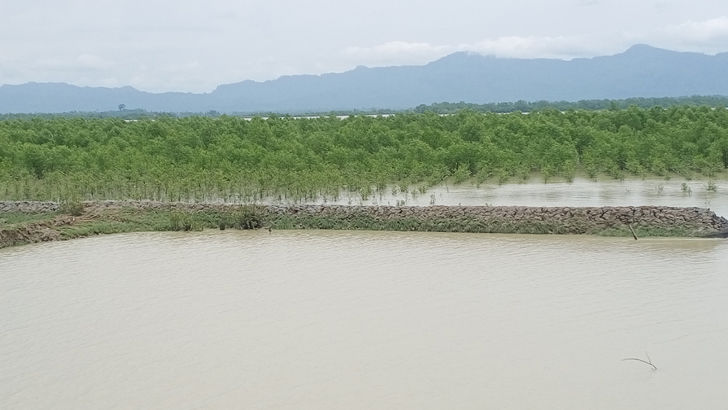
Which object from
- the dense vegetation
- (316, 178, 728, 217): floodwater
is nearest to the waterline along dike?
the dense vegetation

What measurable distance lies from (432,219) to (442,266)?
12.5 ft

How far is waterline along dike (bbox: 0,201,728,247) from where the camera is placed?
1666 cm

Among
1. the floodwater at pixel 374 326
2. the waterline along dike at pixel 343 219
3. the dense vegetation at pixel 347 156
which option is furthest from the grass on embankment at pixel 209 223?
the dense vegetation at pixel 347 156

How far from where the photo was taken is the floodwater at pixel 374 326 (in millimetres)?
8656

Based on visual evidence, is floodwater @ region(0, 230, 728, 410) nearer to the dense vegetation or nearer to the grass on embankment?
the grass on embankment

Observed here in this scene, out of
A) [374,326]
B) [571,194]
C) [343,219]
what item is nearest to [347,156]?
[571,194]

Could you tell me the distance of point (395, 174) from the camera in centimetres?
2592

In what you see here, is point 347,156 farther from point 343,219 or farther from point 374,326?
point 374,326

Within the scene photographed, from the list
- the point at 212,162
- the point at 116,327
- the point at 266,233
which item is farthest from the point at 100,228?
the point at 116,327

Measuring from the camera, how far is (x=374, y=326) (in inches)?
433

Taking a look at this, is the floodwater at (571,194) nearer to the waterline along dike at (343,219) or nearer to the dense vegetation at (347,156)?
the dense vegetation at (347,156)

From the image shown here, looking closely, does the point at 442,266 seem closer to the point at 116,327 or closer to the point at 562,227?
the point at 562,227

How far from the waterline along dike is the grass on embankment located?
21 millimetres

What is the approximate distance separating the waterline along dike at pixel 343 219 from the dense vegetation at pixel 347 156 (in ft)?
6.76
